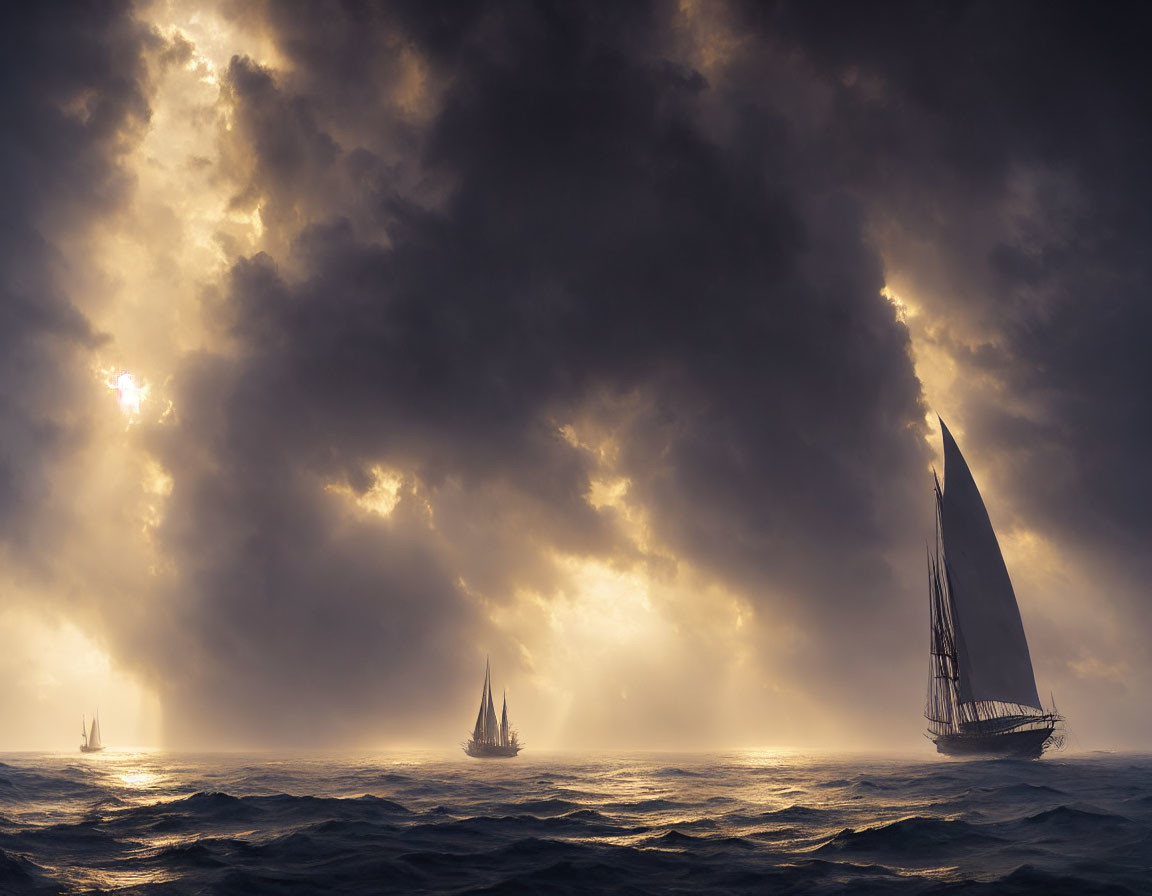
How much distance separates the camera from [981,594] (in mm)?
99750

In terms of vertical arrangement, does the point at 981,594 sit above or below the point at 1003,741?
above

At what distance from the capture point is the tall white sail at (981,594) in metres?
99.4

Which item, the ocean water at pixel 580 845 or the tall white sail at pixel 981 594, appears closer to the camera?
the ocean water at pixel 580 845

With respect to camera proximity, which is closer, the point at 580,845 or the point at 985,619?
the point at 580,845

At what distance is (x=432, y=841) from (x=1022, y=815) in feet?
95.2

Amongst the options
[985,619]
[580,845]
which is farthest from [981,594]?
[580,845]

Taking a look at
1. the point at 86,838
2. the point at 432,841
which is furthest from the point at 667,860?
the point at 86,838

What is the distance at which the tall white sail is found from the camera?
326ft

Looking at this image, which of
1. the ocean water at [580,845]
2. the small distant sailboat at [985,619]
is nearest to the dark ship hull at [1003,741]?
the small distant sailboat at [985,619]

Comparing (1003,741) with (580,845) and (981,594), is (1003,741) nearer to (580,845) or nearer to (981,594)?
(981,594)

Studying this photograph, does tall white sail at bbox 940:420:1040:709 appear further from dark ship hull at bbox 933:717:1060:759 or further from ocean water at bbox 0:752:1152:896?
ocean water at bbox 0:752:1152:896

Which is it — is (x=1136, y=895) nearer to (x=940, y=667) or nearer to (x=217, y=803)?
(x=217, y=803)

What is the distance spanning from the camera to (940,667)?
116 meters

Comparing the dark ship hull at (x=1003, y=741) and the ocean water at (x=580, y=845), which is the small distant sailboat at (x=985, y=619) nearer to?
the dark ship hull at (x=1003, y=741)
